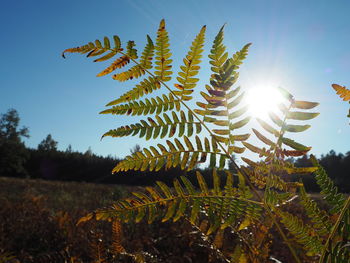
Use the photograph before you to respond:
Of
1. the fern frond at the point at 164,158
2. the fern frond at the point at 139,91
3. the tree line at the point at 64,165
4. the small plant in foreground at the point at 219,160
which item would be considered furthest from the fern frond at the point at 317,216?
the tree line at the point at 64,165

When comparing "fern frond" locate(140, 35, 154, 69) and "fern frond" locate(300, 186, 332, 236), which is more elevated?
"fern frond" locate(140, 35, 154, 69)

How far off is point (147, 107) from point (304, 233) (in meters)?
0.56

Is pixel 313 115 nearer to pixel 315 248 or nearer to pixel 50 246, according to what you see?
pixel 315 248

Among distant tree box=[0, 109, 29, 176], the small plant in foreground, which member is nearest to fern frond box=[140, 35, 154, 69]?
the small plant in foreground

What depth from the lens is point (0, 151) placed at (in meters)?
43.1

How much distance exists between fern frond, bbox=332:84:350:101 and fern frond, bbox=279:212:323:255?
1.06 feet

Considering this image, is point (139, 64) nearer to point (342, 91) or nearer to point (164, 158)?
point (164, 158)

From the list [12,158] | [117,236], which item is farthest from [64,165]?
[117,236]

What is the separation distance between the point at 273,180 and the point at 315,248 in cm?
19

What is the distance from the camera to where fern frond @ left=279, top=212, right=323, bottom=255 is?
71cm

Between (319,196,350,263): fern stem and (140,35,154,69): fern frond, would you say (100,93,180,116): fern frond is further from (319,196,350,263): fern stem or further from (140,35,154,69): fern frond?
(319,196,350,263): fern stem

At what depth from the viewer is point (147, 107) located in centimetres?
89

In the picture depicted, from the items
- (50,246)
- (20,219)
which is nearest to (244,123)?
(50,246)

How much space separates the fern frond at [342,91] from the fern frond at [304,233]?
32 centimetres
